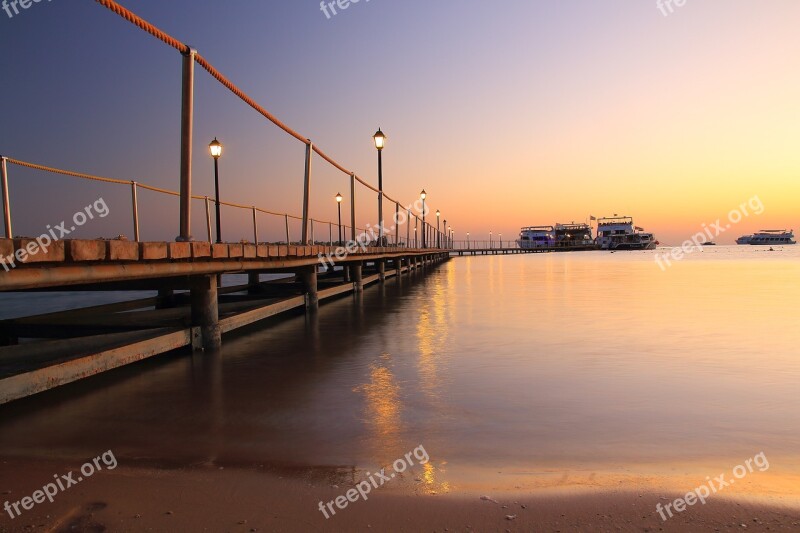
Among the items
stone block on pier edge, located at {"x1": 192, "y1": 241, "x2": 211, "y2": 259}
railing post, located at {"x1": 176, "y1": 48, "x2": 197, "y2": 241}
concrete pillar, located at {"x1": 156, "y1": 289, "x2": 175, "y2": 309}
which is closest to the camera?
railing post, located at {"x1": 176, "y1": 48, "x2": 197, "y2": 241}

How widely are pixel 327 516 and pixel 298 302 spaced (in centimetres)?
818

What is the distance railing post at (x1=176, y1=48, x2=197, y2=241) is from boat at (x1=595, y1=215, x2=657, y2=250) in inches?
5496

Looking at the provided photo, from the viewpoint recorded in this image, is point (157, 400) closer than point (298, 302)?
Yes

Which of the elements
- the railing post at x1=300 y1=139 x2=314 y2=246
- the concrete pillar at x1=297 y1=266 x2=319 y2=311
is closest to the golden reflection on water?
the railing post at x1=300 y1=139 x2=314 y2=246

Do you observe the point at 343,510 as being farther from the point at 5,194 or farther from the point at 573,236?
the point at 573,236

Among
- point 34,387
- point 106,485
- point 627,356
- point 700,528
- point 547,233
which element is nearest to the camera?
point 700,528

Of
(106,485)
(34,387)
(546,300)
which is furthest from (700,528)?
(546,300)

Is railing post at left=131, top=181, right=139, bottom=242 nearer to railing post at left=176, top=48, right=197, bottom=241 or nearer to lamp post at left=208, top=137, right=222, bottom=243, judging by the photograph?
railing post at left=176, top=48, right=197, bottom=241

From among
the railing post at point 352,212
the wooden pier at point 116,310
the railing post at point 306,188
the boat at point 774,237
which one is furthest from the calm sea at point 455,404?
the boat at point 774,237

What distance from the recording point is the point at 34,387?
415 cm

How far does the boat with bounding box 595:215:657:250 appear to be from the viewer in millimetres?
135250

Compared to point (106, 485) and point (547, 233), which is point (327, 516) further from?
point (547, 233)

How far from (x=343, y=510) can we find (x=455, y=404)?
1.97m

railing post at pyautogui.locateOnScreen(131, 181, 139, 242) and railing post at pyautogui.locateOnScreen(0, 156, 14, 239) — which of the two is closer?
railing post at pyautogui.locateOnScreen(0, 156, 14, 239)
